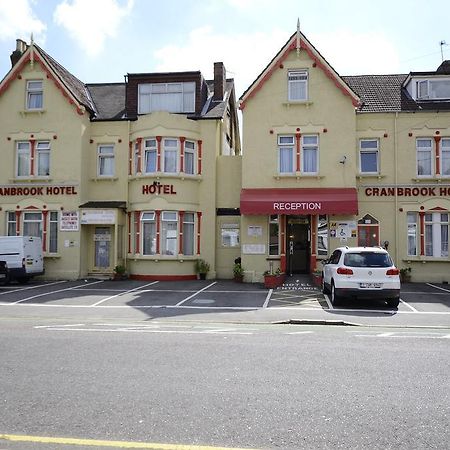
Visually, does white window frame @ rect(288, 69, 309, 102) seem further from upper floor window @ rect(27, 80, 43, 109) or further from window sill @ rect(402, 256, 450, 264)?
upper floor window @ rect(27, 80, 43, 109)

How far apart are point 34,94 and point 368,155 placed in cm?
1655

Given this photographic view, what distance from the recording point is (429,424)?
4691 mm

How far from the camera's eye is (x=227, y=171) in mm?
22953

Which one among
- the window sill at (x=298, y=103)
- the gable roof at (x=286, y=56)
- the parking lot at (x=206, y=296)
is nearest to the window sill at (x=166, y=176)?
the gable roof at (x=286, y=56)

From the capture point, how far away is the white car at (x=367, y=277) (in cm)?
1364

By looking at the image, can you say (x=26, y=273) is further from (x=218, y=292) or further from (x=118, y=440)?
(x=118, y=440)

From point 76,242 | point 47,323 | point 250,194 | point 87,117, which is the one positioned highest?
point 87,117

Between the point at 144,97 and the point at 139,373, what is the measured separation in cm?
1946

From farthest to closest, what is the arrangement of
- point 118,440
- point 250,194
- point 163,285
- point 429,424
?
point 250,194
point 163,285
point 429,424
point 118,440

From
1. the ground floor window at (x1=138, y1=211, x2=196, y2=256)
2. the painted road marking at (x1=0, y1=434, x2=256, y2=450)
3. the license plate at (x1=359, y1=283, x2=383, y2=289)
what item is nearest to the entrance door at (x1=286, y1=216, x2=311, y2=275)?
the ground floor window at (x1=138, y1=211, x2=196, y2=256)

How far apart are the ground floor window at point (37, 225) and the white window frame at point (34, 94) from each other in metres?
5.23

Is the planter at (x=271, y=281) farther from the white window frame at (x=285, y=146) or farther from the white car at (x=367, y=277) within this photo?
the white window frame at (x=285, y=146)

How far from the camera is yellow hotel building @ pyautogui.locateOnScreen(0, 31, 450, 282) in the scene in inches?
837

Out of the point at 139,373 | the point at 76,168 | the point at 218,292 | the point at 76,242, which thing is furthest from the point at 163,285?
the point at 139,373
